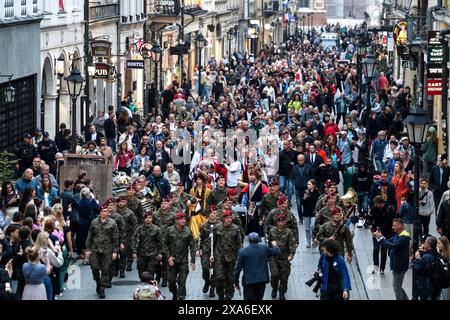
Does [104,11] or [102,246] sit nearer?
[102,246]

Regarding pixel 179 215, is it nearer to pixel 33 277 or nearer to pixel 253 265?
pixel 253 265

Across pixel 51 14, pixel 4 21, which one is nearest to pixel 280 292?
pixel 4 21

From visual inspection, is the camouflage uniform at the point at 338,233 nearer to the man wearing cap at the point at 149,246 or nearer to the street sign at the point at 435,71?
the man wearing cap at the point at 149,246

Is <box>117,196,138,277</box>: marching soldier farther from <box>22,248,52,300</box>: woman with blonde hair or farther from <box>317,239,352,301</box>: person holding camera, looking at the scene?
<box>317,239,352,301</box>: person holding camera

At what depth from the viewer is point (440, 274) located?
66.6 feet

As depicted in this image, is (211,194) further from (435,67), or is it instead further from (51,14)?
(51,14)

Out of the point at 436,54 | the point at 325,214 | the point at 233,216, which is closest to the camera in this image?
the point at 233,216

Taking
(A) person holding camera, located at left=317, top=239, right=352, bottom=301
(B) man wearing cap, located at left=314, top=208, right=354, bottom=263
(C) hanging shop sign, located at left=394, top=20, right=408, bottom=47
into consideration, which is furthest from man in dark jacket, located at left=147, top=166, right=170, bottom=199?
(C) hanging shop sign, located at left=394, top=20, right=408, bottom=47

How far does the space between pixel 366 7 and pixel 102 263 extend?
149m

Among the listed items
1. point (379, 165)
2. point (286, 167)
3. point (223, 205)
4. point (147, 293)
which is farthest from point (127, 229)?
point (379, 165)

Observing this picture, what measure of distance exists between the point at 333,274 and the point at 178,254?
10.9ft

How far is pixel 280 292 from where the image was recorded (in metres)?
23.3

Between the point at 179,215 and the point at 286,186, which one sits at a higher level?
the point at 179,215

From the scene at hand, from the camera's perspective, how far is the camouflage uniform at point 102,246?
2353cm
